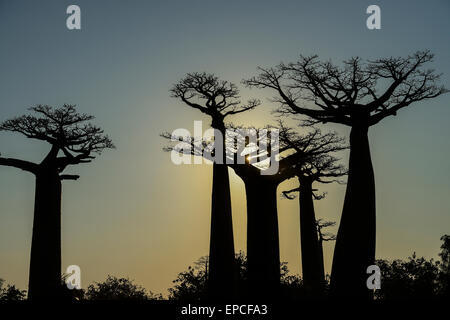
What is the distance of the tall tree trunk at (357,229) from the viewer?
14.8 meters

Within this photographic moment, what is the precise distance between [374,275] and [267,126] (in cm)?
745

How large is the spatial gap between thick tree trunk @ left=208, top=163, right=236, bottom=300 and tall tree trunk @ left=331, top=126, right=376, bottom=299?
5452 millimetres

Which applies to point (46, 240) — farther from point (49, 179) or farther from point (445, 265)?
point (445, 265)

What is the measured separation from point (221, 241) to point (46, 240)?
5.18 meters

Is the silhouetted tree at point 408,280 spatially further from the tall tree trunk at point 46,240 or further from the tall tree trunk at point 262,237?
the tall tree trunk at point 46,240

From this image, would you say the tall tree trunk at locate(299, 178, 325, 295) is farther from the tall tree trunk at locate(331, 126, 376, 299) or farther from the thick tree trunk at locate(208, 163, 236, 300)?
the tall tree trunk at locate(331, 126, 376, 299)

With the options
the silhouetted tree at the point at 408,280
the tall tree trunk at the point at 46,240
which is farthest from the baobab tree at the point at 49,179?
the silhouetted tree at the point at 408,280

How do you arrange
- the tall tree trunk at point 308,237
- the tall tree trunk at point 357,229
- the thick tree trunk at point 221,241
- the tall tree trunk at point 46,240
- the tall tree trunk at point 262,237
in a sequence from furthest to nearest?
the tall tree trunk at point 308,237, the thick tree trunk at point 221,241, the tall tree trunk at point 46,240, the tall tree trunk at point 262,237, the tall tree trunk at point 357,229

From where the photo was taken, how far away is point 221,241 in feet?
66.7

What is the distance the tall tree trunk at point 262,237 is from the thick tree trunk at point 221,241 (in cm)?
124
